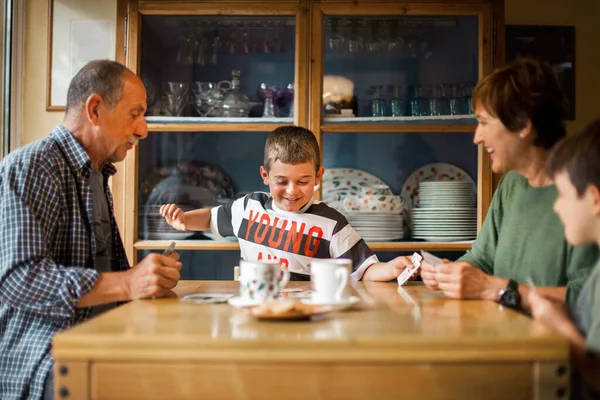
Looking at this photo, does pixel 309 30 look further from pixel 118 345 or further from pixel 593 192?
pixel 118 345

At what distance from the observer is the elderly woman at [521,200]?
1577 mm

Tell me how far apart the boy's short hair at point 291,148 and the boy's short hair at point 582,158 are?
1.03 m

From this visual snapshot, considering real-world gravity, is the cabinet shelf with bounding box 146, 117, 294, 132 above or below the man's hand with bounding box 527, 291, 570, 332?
above

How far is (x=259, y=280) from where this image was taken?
4.57 feet

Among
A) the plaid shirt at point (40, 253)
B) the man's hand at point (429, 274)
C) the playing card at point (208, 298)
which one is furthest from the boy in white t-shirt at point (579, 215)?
the plaid shirt at point (40, 253)

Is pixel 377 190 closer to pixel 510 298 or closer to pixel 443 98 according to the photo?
pixel 443 98

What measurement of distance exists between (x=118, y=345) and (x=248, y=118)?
6.60ft

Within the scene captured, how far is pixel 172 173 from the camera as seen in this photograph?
3.10 meters

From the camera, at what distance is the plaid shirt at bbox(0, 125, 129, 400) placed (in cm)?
147

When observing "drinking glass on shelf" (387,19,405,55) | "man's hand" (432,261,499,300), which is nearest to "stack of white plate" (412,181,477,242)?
"drinking glass on shelf" (387,19,405,55)

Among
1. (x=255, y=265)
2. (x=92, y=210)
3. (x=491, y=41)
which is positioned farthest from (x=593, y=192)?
(x=491, y=41)

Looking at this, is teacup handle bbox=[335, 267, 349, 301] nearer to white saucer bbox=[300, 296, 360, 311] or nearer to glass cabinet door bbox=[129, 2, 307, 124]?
white saucer bbox=[300, 296, 360, 311]

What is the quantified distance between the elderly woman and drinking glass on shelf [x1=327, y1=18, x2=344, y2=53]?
129 centimetres

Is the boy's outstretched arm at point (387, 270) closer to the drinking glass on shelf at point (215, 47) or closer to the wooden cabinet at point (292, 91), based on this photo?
the wooden cabinet at point (292, 91)
